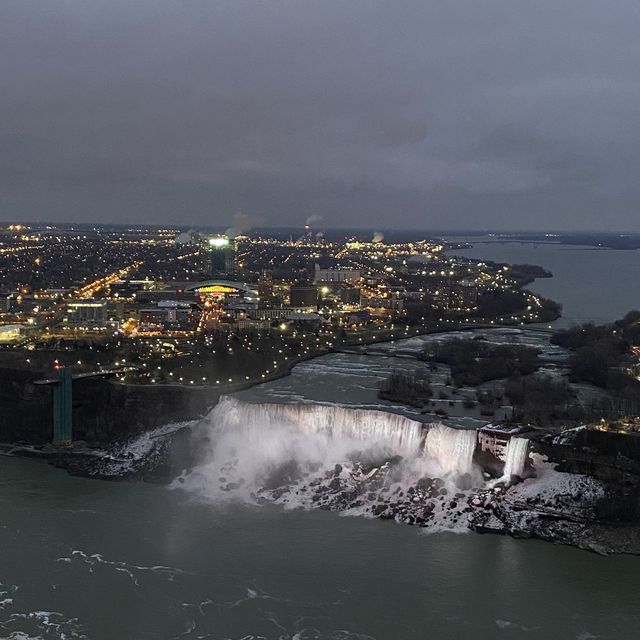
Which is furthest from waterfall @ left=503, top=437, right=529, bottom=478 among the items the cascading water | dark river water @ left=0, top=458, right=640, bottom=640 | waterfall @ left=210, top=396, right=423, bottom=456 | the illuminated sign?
the illuminated sign

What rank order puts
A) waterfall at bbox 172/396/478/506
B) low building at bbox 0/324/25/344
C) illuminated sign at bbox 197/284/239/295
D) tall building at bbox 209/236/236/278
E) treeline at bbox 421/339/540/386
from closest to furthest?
waterfall at bbox 172/396/478/506 → treeline at bbox 421/339/540/386 → low building at bbox 0/324/25/344 → illuminated sign at bbox 197/284/239/295 → tall building at bbox 209/236/236/278

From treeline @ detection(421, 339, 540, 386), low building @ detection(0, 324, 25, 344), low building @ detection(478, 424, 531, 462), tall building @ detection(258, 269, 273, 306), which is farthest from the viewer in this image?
tall building @ detection(258, 269, 273, 306)

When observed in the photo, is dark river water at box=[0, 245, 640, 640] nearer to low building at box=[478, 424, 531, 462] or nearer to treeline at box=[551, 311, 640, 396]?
low building at box=[478, 424, 531, 462]

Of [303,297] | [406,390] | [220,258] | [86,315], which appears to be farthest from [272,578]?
[220,258]

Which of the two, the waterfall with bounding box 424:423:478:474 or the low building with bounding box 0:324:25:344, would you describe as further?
the low building with bounding box 0:324:25:344

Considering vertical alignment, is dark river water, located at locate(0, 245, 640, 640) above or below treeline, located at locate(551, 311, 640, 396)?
below

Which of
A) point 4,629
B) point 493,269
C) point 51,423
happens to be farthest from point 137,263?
point 4,629

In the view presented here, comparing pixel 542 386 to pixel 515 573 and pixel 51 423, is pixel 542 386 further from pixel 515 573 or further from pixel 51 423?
pixel 51 423
